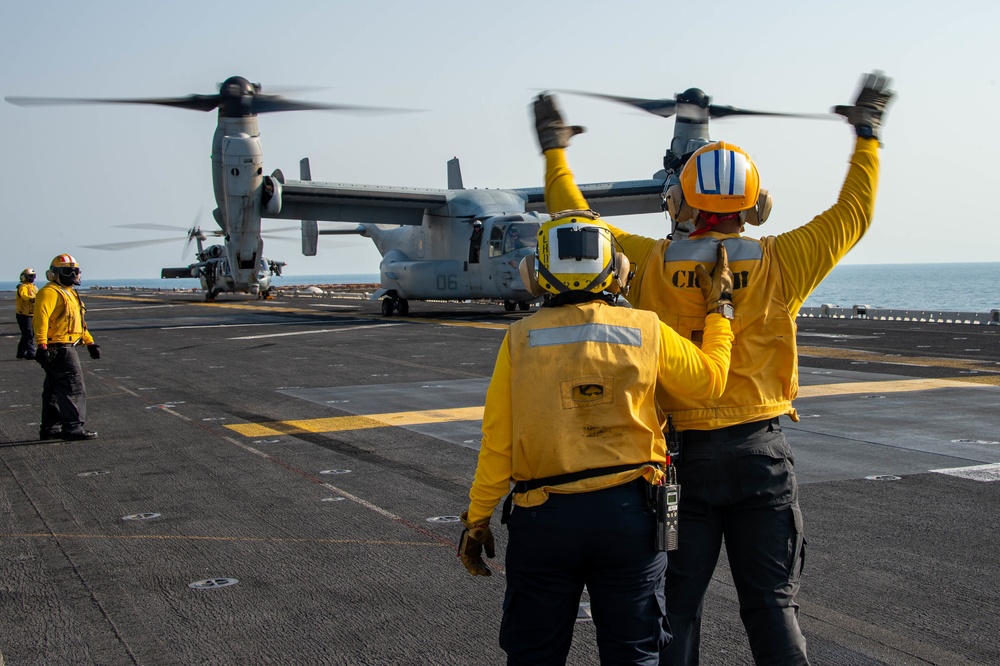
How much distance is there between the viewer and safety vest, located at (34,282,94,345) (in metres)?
10.9

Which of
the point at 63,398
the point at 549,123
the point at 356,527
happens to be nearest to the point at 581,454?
the point at 549,123

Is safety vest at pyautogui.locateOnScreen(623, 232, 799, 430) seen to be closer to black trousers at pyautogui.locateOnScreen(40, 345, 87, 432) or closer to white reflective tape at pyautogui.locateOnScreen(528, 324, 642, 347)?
white reflective tape at pyautogui.locateOnScreen(528, 324, 642, 347)

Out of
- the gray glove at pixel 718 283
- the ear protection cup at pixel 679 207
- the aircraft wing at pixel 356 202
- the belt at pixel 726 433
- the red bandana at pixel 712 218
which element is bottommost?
the belt at pixel 726 433

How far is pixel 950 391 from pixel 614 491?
11.3 metres

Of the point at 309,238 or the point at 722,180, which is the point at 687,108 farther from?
the point at 309,238

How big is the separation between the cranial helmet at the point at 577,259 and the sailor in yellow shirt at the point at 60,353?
8.73 meters

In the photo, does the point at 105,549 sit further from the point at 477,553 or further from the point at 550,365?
the point at 550,365

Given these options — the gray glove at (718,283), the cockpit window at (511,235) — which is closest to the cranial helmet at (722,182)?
the gray glove at (718,283)

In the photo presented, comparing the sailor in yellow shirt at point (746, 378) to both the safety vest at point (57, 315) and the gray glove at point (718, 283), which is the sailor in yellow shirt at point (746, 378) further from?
the safety vest at point (57, 315)

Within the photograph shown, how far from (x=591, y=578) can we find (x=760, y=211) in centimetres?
160

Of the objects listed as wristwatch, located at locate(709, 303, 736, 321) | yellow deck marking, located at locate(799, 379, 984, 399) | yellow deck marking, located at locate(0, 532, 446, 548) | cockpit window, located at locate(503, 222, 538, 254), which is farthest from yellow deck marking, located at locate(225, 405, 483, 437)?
cockpit window, located at locate(503, 222, 538, 254)

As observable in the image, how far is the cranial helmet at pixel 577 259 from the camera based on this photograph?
3.37 metres

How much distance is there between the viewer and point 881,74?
406cm

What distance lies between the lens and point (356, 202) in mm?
32750
